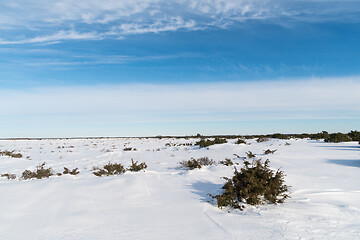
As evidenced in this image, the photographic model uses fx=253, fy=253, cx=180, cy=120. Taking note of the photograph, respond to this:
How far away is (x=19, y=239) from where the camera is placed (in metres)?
3.23

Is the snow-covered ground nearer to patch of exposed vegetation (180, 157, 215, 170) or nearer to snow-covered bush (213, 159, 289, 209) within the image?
snow-covered bush (213, 159, 289, 209)

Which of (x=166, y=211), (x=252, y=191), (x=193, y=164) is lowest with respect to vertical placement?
(x=166, y=211)

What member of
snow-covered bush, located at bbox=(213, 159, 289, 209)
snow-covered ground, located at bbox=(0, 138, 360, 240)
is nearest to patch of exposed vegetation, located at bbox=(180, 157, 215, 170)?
snow-covered ground, located at bbox=(0, 138, 360, 240)

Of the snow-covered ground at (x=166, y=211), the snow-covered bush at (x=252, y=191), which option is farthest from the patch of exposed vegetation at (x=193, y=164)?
the snow-covered bush at (x=252, y=191)

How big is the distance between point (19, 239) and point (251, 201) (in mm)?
3599

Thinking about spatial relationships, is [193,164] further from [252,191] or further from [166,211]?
[166,211]

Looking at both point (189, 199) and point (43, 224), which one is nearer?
point (43, 224)

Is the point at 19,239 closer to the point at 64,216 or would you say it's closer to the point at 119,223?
the point at 64,216

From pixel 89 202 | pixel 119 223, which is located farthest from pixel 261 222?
pixel 89 202

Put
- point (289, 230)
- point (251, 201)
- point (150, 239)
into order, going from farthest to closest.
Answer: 1. point (251, 201)
2. point (289, 230)
3. point (150, 239)

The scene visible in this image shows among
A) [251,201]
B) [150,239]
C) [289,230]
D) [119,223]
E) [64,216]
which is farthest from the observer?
[251,201]

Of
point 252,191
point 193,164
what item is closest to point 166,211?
point 252,191

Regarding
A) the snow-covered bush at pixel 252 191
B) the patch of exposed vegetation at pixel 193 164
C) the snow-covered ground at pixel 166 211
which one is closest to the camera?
the snow-covered ground at pixel 166 211

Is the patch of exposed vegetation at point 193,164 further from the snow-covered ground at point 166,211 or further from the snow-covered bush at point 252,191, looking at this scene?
the snow-covered bush at point 252,191
